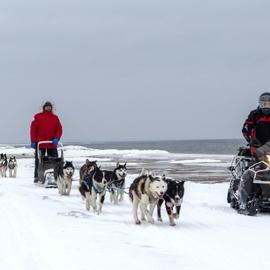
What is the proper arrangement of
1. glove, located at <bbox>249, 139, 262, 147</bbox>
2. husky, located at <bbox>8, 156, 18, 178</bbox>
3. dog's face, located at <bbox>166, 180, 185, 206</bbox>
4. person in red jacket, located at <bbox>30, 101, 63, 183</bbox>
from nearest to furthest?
dog's face, located at <bbox>166, 180, 185, 206</bbox> < glove, located at <bbox>249, 139, 262, 147</bbox> < person in red jacket, located at <bbox>30, 101, 63, 183</bbox> < husky, located at <bbox>8, 156, 18, 178</bbox>

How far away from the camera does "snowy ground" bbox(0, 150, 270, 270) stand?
14.4 ft

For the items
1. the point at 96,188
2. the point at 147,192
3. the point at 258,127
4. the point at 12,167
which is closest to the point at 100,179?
the point at 96,188

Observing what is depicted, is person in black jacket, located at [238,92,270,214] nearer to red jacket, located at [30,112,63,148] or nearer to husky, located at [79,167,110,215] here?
husky, located at [79,167,110,215]

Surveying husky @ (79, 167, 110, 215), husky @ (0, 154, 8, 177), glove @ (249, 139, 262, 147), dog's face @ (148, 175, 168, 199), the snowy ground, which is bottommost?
husky @ (0, 154, 8, 177)

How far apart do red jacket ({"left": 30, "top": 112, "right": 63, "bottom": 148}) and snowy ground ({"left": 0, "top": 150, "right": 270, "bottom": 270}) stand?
4.07m

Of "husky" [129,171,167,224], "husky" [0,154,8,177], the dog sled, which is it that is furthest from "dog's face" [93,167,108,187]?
"husky" [0,154,8,177]

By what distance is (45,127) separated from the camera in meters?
12.4

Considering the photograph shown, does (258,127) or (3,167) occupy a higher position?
(258,127)

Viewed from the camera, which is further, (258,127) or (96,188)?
(258,127)

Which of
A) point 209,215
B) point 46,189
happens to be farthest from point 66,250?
point 46,189

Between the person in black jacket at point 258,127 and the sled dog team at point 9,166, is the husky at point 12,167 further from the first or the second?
the person in black jacket at point 258,127

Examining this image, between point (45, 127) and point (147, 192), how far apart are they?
20.2 feet

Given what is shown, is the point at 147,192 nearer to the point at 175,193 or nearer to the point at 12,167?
the point at 175,193

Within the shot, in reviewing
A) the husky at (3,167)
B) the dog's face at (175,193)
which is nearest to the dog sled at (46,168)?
the husky at (3,167)
